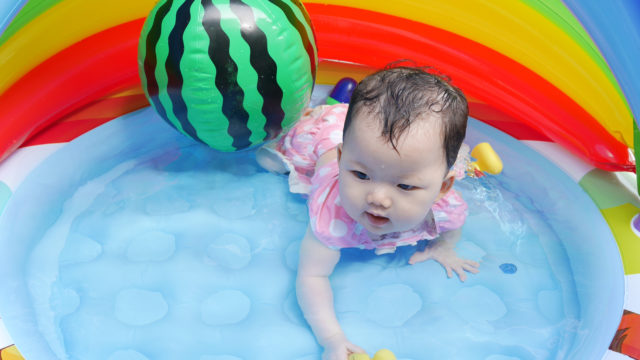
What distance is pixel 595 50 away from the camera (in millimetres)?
2055

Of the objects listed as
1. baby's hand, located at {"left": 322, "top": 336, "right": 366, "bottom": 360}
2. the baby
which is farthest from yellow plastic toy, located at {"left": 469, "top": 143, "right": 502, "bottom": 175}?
baby's hand, located at {"left": 322, "top": 336, "right": 366, "bottom": 360}

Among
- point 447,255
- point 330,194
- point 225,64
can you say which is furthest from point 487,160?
point 225,64

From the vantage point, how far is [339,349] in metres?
1.57

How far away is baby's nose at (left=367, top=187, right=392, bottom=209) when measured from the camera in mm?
1464

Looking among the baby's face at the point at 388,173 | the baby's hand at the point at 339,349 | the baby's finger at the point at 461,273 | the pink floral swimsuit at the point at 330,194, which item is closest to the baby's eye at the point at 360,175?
the baby's face at the point at 388,173

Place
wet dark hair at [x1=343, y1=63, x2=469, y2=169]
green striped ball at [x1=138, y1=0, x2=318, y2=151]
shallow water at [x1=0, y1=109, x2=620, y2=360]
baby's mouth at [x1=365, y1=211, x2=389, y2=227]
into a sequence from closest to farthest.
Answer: wet dark hair at [x1=343, y1=63, x2=469, y2=169], baby's mouth at [x1=365, y1=211, x2=389, y2=227], shallow water at [x1=0, y1=109, x2=620, y2=360], green striped ball at [x1=138, y1=0, x2=318, y2=151]

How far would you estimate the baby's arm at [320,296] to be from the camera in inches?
62.6

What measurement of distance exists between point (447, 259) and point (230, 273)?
66 cm

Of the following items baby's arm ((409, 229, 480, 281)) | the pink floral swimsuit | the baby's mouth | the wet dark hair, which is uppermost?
the wet dark hair

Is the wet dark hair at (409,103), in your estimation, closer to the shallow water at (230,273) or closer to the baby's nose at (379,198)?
the baby's nose at (379,198)

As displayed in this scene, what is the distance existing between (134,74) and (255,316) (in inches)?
44.8

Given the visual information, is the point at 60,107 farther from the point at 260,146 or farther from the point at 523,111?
Result: the point at 523,111

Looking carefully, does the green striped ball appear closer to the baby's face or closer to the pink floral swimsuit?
the pink floral swimsuit

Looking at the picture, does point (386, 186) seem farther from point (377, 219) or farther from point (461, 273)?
point (461, 273)
